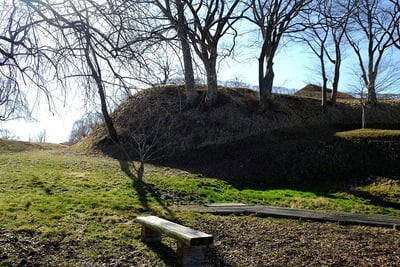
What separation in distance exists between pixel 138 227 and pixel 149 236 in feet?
2.42

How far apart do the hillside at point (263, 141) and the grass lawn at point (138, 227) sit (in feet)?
6.68

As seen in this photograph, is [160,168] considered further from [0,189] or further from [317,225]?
[317,225]

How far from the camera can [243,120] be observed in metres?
18.8

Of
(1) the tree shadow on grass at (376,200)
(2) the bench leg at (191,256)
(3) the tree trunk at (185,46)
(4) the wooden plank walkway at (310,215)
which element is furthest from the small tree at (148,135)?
(3) the tree trunk at (185,46)

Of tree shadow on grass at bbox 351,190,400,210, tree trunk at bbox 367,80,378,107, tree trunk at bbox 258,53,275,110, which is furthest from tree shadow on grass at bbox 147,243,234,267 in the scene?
tree trunk at bbox 367,80,378,107

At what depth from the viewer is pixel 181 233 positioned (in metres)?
4.71

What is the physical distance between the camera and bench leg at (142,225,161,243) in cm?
579

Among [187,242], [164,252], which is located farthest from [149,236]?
[187,242]

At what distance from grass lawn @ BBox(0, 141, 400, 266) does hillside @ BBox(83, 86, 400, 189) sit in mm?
2036

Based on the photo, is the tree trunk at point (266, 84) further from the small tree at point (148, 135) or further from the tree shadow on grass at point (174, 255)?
the tree shadow on grass at point (174, 255)

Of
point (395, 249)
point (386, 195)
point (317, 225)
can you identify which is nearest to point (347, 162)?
point (386, 195)

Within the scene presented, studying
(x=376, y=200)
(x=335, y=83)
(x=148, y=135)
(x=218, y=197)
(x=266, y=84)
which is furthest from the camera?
(x=335, y=83)

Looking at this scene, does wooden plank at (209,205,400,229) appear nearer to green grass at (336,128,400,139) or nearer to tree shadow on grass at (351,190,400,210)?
tree shadow on grass at (351,190,400,210)

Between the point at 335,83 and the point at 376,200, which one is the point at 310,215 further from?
the point at 335,83
